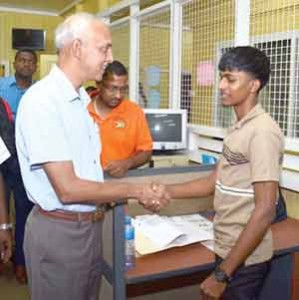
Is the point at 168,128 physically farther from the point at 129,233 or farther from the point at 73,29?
the point at 73,29

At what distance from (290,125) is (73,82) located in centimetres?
137

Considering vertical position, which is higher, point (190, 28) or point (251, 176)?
point (190, 28)

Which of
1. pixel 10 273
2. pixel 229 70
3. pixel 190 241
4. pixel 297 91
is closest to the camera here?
pixel 229 70

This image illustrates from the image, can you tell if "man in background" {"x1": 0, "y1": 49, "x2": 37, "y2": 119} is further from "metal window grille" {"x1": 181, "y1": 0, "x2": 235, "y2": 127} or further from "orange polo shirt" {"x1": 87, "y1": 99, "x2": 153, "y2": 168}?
"metal window grille" {"x1": 181, "y1": 0, "x2": 235, "y2": 127}

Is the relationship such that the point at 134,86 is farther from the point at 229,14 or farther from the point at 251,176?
the point at 251,176

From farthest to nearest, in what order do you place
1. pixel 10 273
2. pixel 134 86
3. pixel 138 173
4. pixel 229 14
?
1. pixel 134 86
2. pixel 10 273
3. pixel 229 14
4. pixel 138 173

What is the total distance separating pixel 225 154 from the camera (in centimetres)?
143

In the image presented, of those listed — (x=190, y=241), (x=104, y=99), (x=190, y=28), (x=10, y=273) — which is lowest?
(x=10, y=273)

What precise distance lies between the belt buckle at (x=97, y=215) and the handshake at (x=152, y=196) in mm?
149

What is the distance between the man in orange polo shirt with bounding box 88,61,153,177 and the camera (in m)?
2.44

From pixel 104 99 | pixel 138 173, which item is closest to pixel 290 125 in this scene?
pixel 138 173

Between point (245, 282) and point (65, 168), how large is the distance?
2.35 ft

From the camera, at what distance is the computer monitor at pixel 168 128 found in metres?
→ 3.31

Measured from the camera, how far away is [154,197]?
1731 millimetres
